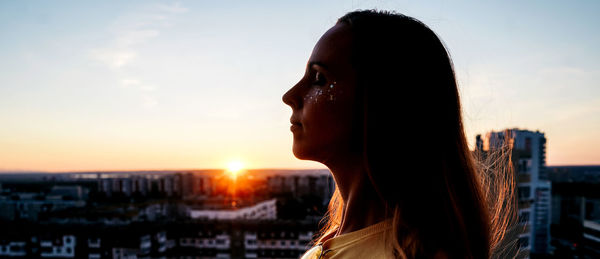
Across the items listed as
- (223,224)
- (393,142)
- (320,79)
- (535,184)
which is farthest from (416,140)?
(535,184)

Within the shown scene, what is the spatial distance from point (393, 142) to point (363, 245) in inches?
4.3

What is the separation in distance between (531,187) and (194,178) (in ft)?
50.8

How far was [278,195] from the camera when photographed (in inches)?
672

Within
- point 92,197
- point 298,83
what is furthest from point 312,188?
point 298,83

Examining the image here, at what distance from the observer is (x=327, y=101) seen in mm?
408

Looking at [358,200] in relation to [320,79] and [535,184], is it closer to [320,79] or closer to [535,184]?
[320,79]

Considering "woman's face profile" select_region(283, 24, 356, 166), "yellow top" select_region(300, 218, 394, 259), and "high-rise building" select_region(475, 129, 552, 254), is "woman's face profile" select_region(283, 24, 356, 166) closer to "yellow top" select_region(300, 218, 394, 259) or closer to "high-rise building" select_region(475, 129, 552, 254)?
"yellow top" select_region(300, 218, 394, 259)

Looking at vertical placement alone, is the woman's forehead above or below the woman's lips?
above

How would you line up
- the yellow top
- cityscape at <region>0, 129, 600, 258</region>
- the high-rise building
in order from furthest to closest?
the high-rise building, cityscape at <region>0, 129, 600, 258</region>, the yellow top

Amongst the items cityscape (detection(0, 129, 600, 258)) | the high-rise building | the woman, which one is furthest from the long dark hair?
the high-rise building

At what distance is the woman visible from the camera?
1.15 feet

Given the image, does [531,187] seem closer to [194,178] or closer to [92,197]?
[194,178]

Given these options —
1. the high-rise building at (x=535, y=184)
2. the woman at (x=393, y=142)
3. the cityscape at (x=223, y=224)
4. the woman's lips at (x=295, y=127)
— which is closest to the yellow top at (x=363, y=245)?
the woman at (x=393, y=142)

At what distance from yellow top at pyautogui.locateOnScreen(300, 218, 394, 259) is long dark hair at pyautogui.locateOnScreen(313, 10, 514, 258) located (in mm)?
18
